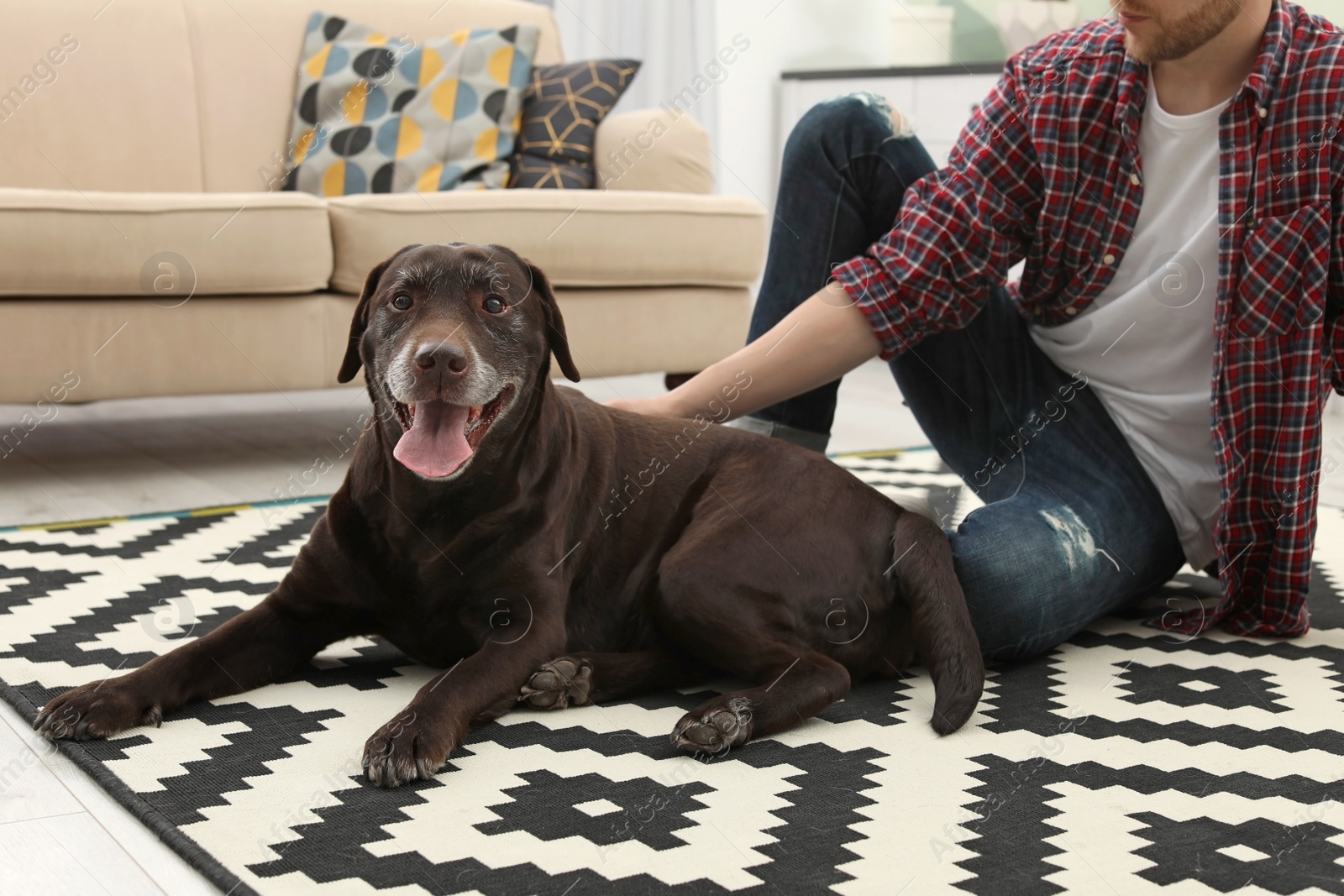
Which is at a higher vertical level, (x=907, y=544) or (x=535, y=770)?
(x=907, y=544)

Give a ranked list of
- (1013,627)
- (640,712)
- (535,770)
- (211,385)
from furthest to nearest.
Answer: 1. (211,385)
2. (1013,627)
3. (640,712)
4. (535,770)

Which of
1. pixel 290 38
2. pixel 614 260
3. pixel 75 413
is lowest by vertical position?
pixel 75 413

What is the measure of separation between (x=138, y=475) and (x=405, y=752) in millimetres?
1971

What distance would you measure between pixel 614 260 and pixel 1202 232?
A: 71.7 inches

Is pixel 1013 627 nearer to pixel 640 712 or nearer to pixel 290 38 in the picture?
pixel 640 712

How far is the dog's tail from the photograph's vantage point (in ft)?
5.41

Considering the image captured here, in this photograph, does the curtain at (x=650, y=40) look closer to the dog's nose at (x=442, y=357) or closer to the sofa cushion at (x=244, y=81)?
the sofa cushion at (x=244, y=81)

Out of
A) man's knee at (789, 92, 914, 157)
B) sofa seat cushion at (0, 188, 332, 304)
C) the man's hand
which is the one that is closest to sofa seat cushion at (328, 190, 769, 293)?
sofa seat cushion at (0, 188, 332, 304)

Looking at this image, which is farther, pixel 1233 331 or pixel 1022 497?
pixel 1022 497

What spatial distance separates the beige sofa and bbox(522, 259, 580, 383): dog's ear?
155cm

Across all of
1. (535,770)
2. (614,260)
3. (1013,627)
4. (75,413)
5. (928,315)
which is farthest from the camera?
(75,413)

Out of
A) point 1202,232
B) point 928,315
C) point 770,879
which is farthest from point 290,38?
point 770,879

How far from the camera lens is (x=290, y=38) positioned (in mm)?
4066

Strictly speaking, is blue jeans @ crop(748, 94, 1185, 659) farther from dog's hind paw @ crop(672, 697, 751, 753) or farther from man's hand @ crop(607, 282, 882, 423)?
dog's hind paw @ crop(672, 697, 751, 753)
